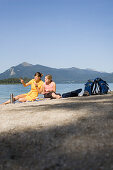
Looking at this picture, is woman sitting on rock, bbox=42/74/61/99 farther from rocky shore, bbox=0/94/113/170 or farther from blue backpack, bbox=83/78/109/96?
rocky shore, bbox=0/94/113/170

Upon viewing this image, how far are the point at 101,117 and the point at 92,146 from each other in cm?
126

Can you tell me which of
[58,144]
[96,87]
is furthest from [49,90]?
[58,144]

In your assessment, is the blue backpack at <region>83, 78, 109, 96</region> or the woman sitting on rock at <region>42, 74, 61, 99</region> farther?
the blue backpack at <region>83, 78, 109, 96</region>

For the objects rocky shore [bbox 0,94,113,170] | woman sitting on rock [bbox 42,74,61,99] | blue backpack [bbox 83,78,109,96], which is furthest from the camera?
blue backpack [bbox 83,78,109,96]

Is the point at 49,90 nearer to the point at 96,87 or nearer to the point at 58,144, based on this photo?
the point at 96,87

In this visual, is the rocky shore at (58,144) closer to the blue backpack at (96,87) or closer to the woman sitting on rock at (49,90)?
the woman sitting on rock at (49,90)

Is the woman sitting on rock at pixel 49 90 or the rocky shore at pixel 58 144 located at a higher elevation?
the woman sitting on rock at pixel 49 90

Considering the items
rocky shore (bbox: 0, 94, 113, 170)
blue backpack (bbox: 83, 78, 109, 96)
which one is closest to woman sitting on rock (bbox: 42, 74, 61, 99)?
blue backpack (bbox: 83, 78, 109, 96)

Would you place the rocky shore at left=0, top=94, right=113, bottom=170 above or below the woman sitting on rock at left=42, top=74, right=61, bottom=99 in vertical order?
below

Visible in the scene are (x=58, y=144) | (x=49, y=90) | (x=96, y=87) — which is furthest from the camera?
(x=96, y=87)

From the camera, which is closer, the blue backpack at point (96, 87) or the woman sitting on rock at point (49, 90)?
the woman sitting on rock at point (49, 90)

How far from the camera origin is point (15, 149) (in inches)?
89.0

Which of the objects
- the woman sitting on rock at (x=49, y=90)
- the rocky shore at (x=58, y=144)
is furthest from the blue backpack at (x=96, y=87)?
the rocky shore at (x=58, y=144)

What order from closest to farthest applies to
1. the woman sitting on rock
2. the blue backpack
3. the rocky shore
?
the rocky shore, the woman sitting on rock, the blue backpack
